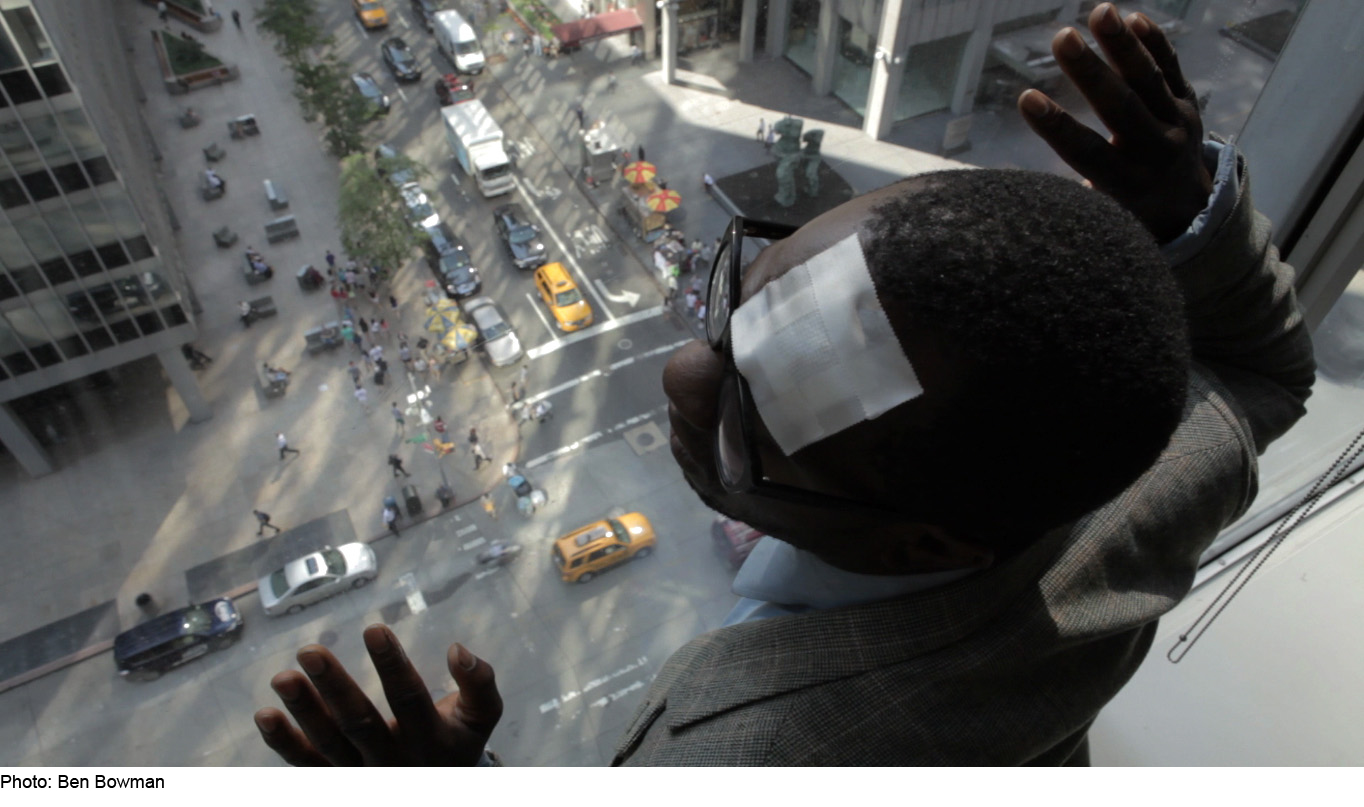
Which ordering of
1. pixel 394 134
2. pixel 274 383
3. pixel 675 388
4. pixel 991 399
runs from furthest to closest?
pixel 394 134 → pixel 274 383 → pixel 675 388 → pixel 991 399

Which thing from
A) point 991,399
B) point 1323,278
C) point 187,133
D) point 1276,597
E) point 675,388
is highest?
point 991,399

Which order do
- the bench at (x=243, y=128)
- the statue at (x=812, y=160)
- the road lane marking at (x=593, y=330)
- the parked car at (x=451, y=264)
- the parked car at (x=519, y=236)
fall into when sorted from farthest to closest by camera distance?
the bench at (x=243, y=128) → the statue at (x=812, y=160) → the parked car at (x=519, y=236) → the parked car at (x=451, y=264) → the road lane marking at (x=593, y=330)

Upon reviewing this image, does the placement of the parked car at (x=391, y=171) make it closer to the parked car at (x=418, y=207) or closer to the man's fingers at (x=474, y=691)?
the parked car at (x=418, y=207)

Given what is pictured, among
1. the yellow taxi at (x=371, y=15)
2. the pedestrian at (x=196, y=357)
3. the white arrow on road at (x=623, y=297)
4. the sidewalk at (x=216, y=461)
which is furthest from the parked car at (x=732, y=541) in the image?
the yellow taxi at (x=371, y=15)

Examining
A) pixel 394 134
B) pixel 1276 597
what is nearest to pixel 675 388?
pixel 1276 597

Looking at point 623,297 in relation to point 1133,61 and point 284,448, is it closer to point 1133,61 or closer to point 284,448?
point 284,448
